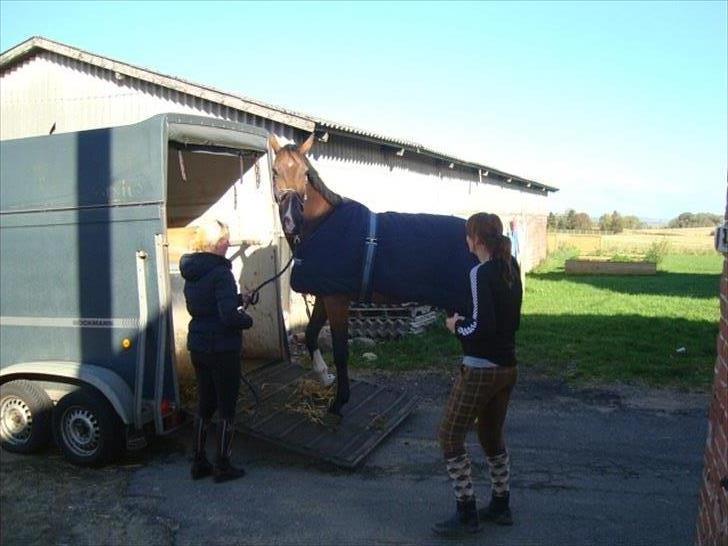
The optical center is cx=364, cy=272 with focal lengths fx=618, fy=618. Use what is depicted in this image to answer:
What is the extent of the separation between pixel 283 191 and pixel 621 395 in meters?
4.53

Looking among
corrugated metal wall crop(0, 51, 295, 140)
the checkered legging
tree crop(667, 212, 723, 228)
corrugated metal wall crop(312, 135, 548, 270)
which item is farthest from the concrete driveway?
tree crop(667, 212, 723, 228)

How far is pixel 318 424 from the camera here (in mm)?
5320

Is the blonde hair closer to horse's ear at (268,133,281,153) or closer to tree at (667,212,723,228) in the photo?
horse's ear at (268,133,281,153)

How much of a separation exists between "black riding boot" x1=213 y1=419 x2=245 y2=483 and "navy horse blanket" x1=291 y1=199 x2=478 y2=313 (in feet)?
4.17

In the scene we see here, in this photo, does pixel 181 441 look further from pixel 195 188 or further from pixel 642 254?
pixel 642 254

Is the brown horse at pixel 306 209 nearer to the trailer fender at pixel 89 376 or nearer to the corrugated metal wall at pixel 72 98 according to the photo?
the trailer fender at pixel 89 376

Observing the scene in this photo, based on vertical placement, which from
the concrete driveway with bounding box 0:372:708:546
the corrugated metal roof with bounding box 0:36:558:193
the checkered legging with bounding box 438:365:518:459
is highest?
the corrugated metal roof with bounding box 0:36:558:193

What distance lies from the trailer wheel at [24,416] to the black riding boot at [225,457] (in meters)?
1.67

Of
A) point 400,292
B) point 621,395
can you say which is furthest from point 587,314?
point 400,292

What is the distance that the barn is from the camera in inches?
410

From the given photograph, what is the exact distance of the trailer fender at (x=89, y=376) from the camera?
476 cm

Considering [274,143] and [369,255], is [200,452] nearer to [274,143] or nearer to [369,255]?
[369,255]

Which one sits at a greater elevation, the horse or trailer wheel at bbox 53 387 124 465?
the horse

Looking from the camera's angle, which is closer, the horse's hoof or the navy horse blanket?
the navy horse blanket
